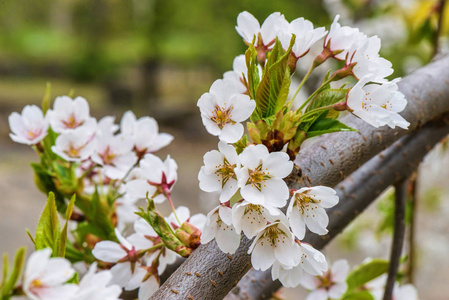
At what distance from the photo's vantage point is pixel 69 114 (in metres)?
0.54

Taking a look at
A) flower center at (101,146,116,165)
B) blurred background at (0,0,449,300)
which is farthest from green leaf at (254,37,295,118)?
blurred background at (0,0,449,300)

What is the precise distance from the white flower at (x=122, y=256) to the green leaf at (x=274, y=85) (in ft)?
0.57

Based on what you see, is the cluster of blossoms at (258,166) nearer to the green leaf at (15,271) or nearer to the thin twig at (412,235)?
the green leaf at (15,271)

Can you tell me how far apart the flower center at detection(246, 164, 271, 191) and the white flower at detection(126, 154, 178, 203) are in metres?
0.13

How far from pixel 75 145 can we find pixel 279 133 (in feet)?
0.76

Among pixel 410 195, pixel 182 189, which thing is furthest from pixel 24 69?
pixel 410 195

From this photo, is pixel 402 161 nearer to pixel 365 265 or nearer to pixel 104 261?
pixel 365 265

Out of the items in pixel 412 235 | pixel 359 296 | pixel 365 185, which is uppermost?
pixel 365 185

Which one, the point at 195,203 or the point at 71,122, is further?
the point at 195,203

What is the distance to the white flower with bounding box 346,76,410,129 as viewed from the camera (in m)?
0.36

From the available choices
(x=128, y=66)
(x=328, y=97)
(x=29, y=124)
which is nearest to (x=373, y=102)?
(x=328, y=97)

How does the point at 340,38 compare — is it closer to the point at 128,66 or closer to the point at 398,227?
the point at 398,227

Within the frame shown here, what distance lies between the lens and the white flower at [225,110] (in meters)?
0.36

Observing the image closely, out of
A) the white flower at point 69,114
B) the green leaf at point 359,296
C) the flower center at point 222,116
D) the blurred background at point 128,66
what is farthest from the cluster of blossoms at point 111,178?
the blurred background at point 128,66
